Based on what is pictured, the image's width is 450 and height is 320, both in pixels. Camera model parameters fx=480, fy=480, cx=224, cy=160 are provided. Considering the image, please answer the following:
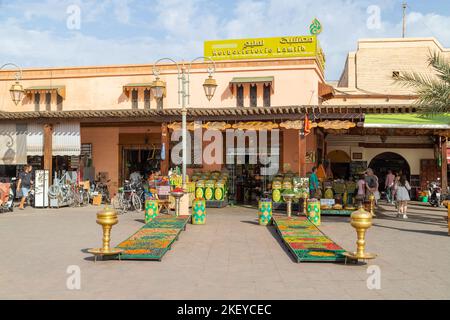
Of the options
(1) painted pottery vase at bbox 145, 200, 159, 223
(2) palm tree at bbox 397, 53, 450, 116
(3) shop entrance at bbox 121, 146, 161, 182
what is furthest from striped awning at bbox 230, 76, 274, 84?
(1) painted pottery vase at bbox 145, 200, 159, 223

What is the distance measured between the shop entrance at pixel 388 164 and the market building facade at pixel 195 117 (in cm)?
5

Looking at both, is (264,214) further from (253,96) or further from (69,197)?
(253,96)

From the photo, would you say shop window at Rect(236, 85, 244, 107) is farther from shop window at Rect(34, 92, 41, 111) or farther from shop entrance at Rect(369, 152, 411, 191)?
shop window at Rect(34, 92, 41, 111)

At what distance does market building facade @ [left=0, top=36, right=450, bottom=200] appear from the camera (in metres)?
18.9

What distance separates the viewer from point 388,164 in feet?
83.9

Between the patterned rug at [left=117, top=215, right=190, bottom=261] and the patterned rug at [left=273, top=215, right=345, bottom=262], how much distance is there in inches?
95.4

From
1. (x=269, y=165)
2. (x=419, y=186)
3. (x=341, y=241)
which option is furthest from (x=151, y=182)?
(x=419, y=186)

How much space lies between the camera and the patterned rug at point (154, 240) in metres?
8.55

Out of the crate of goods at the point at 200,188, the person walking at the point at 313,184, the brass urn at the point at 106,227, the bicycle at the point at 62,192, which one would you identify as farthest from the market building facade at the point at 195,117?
the brass urn at the point at 106,227

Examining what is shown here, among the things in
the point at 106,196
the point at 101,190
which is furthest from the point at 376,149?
the point at 101,190

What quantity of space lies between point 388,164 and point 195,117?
12.4 metres

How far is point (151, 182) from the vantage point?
1719cm

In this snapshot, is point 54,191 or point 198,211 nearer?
point 198,211

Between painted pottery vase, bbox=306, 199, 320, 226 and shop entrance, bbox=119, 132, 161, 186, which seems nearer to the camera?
painted pottery vase, bbox=306, 199, 320, 226
